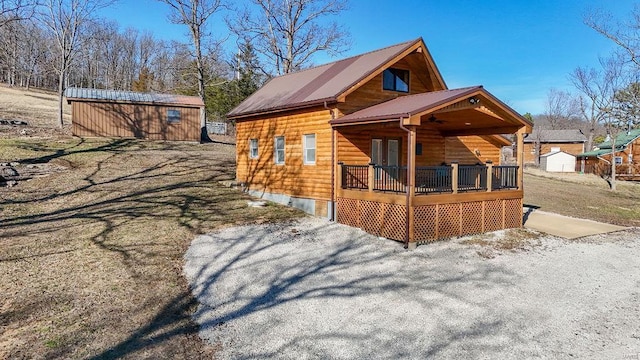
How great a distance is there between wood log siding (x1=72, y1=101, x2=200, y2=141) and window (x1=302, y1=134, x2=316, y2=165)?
1501 cm

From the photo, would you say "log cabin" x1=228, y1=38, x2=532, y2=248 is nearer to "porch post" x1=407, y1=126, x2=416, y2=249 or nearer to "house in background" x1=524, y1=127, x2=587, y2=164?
"porch post" x1=407, y1=126, x2=416, y2=249

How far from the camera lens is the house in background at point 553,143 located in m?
48.6

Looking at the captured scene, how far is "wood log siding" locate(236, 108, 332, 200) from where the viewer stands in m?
12.5

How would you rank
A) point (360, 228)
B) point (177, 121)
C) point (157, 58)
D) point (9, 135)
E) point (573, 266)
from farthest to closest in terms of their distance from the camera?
point (157, 58), point (177, 121), point (9, 135), point (360, 228), point (573, 266)

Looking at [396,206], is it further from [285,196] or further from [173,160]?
[173,160]

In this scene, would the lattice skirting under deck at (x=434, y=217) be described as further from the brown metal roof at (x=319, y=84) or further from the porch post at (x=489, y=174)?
the brown metal roof at (x=319, y=84)

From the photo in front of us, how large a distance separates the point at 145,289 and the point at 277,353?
306cm

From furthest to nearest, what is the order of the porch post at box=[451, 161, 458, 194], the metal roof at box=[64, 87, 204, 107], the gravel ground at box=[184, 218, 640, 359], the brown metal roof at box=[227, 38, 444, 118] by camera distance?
the metal roof at box=[64, 87, 204, 107] < the brown metal roof at box=[227, 38, 444, 118] < the porch post at box=[451, 161, 458, 194] < the gravel ground at box=[184, 218, 640, 359]

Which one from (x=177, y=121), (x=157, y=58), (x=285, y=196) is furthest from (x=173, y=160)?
(x=157, y=58)

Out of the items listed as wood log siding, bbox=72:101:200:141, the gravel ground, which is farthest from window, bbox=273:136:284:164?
wood log siding, bbox=72:101:200:141

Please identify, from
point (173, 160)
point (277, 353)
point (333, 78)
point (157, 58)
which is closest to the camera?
point (277, 353)

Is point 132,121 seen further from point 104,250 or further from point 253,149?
point 104,250

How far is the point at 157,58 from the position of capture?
6006 centimetres

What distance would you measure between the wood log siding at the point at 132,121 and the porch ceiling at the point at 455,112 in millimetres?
16766
